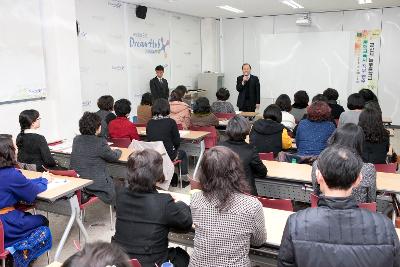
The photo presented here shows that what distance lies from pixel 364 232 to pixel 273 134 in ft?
9.31

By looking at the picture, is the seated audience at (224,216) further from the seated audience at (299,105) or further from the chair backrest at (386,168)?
the seated audience at (299,105)

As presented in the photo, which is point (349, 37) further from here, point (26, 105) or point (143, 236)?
point (143, 236)

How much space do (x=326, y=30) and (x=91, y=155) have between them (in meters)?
8.26

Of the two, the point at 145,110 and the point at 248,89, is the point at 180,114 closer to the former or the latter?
the point at 145,110

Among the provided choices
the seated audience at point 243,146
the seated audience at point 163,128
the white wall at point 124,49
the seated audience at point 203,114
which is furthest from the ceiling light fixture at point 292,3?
the seated audience at point 243,146

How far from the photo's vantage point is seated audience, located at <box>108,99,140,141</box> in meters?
5.21

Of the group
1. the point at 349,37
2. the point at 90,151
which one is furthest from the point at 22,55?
the point at 349,37

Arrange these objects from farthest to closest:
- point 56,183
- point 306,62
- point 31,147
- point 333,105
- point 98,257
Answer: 1. point 306,62
2. point 333,105
3. point 31,147
4. point 56,183
5. point 98,257

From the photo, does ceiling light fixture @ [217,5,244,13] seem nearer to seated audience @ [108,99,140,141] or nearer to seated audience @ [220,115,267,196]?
seated audience @ [108,99,140,141]

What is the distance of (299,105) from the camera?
602 cm

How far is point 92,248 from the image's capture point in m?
1.01

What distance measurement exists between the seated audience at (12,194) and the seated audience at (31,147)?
3.10ft

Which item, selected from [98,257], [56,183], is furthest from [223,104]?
[98,257]

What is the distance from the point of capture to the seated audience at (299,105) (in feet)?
19.3
